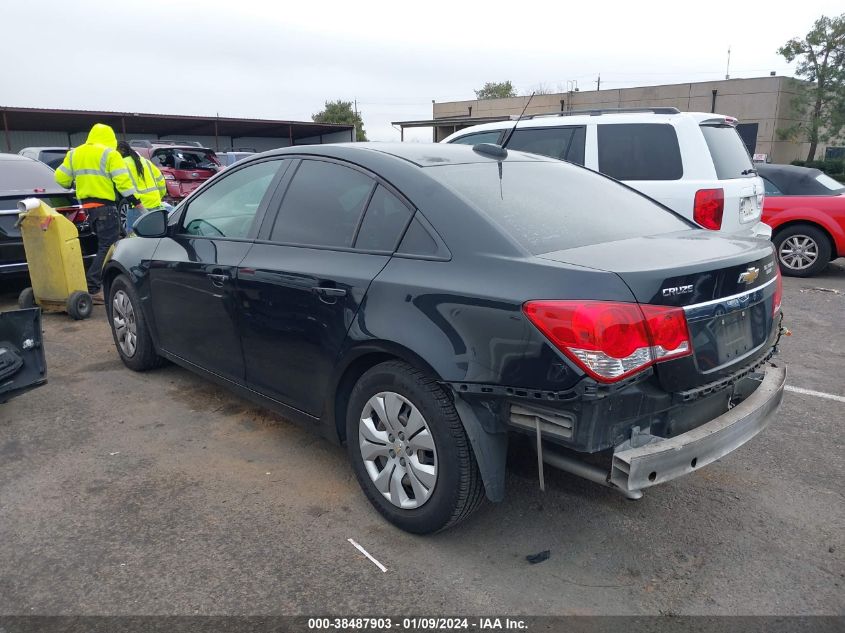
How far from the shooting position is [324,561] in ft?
8.84

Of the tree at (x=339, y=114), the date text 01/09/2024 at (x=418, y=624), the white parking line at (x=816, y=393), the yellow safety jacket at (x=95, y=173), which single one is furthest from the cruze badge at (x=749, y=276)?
the tree at (x=339, y=114)

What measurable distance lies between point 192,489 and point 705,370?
7.92ft

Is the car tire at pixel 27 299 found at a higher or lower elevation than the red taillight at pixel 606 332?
lower

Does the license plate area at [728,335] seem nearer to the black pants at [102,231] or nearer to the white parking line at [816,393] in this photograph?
the white parking line at [816,393]

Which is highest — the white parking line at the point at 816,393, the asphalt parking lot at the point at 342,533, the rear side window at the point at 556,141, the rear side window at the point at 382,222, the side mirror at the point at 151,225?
the rear side window at the point at 556,141

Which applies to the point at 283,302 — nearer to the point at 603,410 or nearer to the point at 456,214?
the point at 456,214

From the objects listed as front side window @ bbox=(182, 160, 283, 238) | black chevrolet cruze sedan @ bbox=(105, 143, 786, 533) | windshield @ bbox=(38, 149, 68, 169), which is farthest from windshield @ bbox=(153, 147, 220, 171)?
black chevrolet cruze sedan @ bbox=(105, 143, 786, 533)

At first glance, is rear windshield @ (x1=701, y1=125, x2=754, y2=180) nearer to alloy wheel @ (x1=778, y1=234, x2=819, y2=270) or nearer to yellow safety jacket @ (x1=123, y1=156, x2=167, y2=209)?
alloy wheel @ (x1=778, y1=234, x2=819, y2=270)

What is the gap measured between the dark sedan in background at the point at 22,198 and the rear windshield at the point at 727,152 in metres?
6.41

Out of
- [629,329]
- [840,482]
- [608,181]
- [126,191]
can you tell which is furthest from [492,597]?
[126,191]

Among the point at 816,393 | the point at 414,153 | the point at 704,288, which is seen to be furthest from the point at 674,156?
the point at 704,288

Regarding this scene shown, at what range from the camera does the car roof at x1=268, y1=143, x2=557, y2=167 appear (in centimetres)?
319

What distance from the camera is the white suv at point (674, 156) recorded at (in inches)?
231

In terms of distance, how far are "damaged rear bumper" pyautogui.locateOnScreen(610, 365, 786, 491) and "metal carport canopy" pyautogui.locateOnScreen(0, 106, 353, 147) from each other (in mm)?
31223
